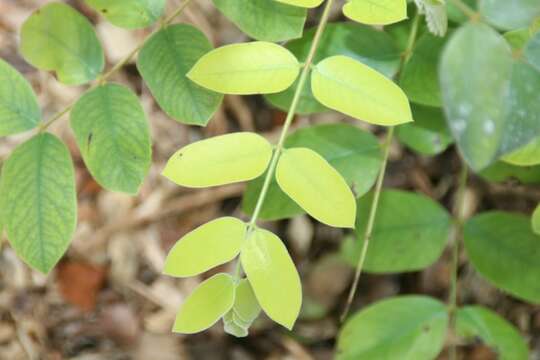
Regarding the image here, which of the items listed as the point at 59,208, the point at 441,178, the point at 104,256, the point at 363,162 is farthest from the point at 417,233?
the point at 104,256

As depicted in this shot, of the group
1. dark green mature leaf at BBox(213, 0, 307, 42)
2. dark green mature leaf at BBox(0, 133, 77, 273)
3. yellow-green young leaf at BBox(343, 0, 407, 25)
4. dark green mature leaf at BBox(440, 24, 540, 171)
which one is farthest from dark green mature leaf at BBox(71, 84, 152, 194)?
dark green mature leaf at BBox(440, 24, 540, 171)

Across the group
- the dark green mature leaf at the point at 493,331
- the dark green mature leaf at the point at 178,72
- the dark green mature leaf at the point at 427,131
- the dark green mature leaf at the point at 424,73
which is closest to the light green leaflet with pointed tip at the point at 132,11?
the dark green mature leaf at the point at 178,72

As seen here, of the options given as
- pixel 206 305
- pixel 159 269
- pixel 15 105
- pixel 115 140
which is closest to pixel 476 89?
pixel 206 305

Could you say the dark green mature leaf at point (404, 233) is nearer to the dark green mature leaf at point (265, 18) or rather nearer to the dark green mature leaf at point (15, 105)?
the dark green mature leaf at point (265, 18)

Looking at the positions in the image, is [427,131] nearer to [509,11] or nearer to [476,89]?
[509,11]

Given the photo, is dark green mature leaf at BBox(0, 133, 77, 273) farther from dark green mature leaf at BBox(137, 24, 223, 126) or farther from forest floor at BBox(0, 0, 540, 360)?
forest floor at BBox(0, 0, 540, 360)

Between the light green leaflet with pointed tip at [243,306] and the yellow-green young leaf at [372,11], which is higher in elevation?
the yellow-green young leaf at [372,11]
